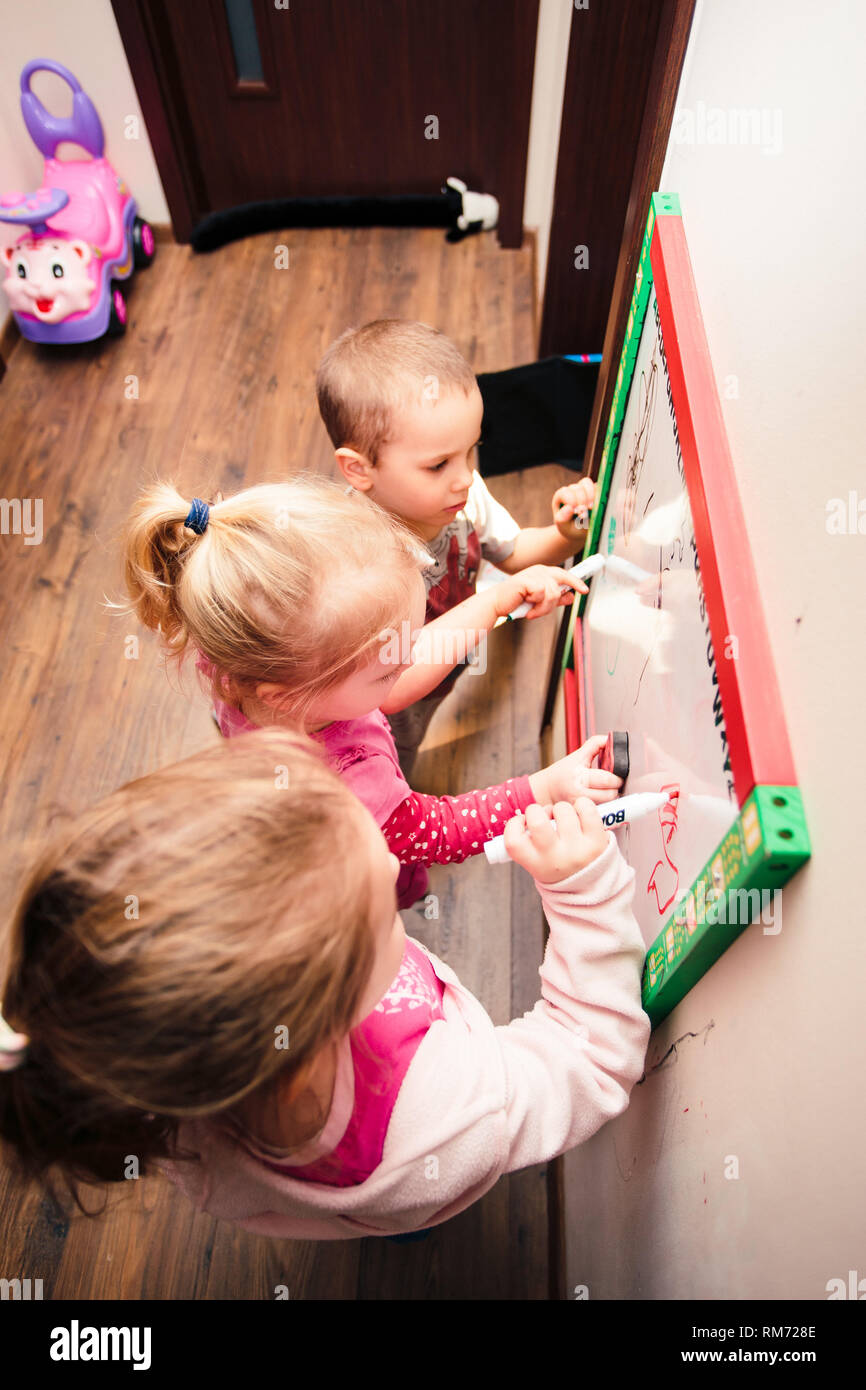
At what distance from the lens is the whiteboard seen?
1.93ft

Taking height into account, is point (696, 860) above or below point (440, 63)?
above

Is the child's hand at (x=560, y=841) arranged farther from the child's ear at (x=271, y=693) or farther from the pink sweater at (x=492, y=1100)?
the child's ear at (x=271, y=693)

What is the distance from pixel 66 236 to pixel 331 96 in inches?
33.4

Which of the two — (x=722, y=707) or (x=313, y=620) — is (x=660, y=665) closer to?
(x=722, y=707)

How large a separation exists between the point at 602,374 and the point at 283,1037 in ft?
2.80

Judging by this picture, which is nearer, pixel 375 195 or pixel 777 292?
pixel 777 292

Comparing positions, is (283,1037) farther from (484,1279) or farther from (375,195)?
(375,195)

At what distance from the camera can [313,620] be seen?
832 millimetres

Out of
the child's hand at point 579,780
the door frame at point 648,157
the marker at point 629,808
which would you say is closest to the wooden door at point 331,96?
the door frame at point 648,157

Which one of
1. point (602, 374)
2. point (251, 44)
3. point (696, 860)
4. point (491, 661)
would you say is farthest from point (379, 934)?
point (251, 44)

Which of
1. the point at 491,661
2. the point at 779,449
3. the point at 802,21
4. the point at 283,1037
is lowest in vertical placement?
the point at 491,661

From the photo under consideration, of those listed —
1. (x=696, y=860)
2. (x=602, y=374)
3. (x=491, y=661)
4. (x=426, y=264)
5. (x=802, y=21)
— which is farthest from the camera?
(x=426, y=264)

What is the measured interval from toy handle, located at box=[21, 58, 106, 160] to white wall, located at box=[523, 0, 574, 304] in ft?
3.80

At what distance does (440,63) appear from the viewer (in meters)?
2.34
